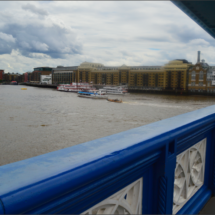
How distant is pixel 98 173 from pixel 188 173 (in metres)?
0.56

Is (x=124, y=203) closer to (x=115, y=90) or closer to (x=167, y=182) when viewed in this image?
(x=167, y=182)

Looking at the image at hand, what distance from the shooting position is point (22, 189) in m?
0.28

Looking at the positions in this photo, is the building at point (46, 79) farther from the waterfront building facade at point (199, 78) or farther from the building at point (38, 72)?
the waterfront building facade at point (199, 78)

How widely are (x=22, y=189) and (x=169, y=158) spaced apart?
414 mm

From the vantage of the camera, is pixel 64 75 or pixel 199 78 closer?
pixel 199 78

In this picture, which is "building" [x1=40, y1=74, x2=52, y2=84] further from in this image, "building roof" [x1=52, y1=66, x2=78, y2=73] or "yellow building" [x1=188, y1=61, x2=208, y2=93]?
"yellow building" [x1=188, y1=61, x2=208, y2=93]

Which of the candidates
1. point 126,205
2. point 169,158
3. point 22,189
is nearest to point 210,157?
point 169,158

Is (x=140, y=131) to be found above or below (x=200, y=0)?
below

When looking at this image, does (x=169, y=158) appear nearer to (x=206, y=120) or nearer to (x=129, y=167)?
(x=129, y=167)

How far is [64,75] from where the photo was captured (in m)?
46.3

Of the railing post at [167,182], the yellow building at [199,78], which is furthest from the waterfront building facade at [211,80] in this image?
the railing post at [167,182]

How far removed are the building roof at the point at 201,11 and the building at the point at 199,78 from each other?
39.7 metres

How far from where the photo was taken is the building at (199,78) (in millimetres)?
38875

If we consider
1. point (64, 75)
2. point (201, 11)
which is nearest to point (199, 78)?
point (64, 75)
